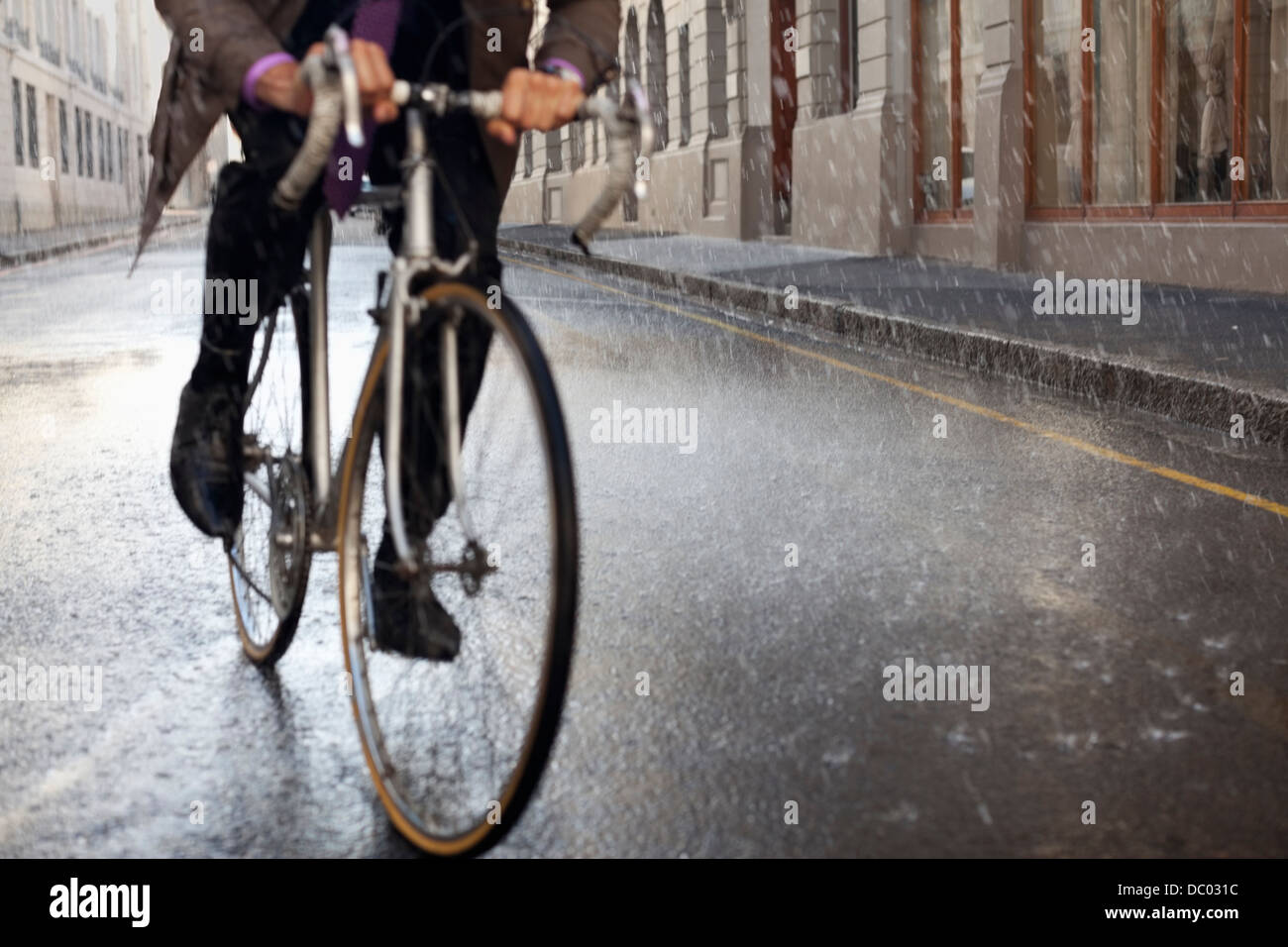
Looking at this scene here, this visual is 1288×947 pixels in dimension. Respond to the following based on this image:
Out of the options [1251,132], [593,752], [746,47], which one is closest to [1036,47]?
[1251,132]

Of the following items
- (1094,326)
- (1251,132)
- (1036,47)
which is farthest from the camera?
(1036,47)

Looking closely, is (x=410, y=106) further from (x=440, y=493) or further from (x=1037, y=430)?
(x=1037, y=430)

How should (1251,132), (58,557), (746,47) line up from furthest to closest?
(746,47) < (1251,132) < (58,557)

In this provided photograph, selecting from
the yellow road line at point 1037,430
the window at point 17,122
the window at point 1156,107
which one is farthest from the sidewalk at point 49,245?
the yellow road line at point 1037,430

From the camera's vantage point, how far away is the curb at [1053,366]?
7.53 metres

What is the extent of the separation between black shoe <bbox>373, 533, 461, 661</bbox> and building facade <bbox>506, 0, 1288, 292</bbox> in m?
10.9

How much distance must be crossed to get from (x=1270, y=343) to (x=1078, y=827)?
6891 mm

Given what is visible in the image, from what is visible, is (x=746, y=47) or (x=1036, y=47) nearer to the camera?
(x=1036, y=47)

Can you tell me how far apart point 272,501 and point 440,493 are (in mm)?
1042

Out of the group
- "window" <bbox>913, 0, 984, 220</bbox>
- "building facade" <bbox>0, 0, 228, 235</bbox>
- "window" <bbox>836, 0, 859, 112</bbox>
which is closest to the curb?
"window" <bbox>913, 0, 984, 220</bbox>

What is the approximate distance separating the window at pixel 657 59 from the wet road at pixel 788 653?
79.5 ft

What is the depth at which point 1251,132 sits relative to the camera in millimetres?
13414

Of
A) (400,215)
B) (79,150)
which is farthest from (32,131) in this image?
(400,215)
